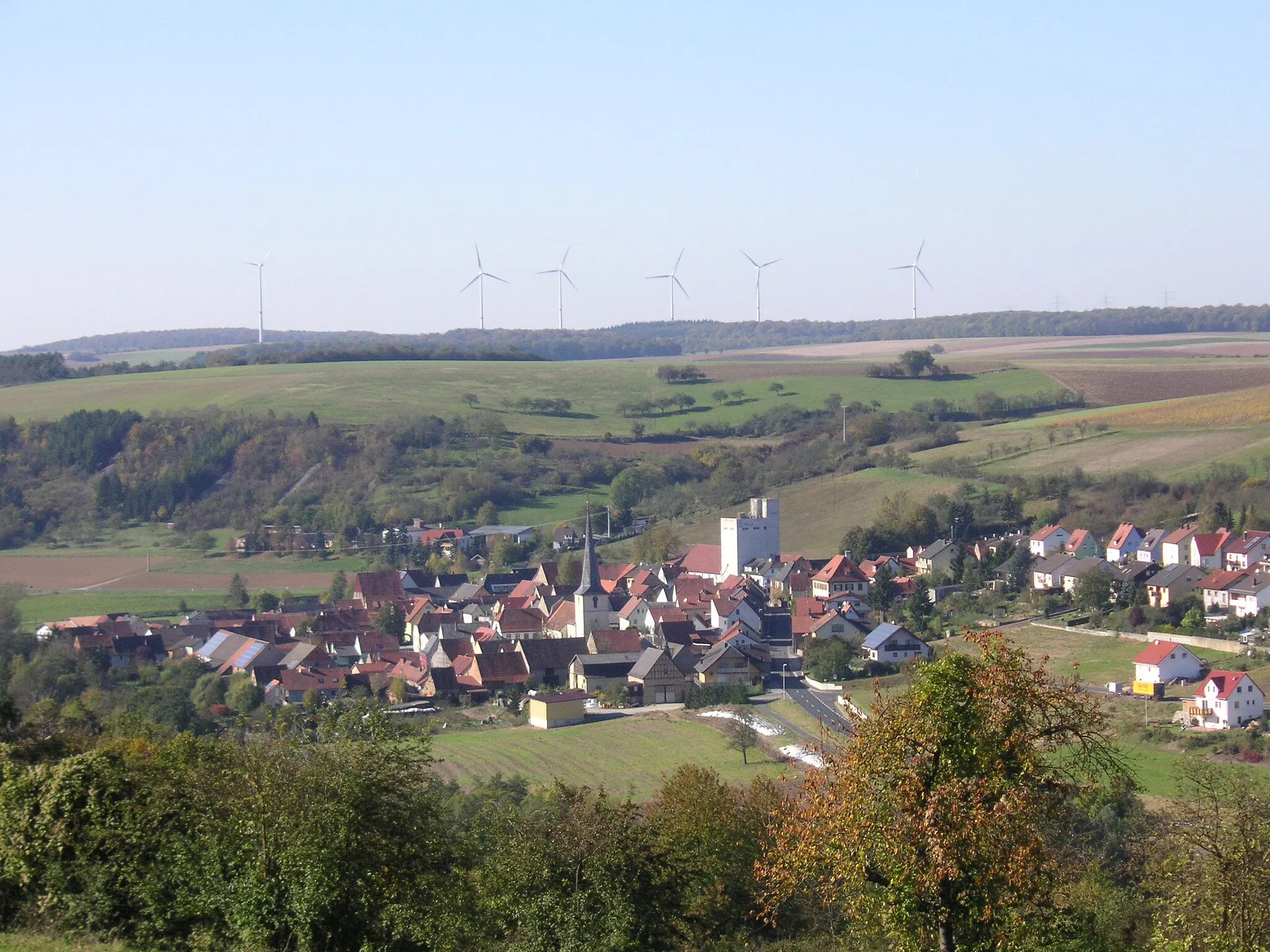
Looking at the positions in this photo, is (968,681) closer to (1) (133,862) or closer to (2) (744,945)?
(2) (744,945)

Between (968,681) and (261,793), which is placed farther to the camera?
(261,793)

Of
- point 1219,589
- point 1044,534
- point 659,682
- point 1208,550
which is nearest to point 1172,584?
point 1219,589

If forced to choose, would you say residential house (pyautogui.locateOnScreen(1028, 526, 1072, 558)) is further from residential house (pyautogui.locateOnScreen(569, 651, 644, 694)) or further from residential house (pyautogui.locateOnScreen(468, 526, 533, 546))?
residential house (pyautogui.locateOnScreen(468, 526, 533, 546))

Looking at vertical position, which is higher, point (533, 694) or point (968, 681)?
point (968, 681)

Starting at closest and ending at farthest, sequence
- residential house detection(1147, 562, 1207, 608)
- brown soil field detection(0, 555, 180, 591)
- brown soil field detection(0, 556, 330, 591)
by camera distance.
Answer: residential house detection(1147, 562, 1207, 608), brown soil field detection(0, 555, 180, 591), brown soil field detection(0, 556, 330, 591)

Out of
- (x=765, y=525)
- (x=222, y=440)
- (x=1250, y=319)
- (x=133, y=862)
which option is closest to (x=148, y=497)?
(x=222, y=440)

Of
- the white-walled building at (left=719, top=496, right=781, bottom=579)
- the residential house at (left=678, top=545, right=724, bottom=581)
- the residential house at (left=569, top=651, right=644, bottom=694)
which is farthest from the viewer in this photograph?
the white-walled building at (left=719, top=496, right=781, bottom=579)

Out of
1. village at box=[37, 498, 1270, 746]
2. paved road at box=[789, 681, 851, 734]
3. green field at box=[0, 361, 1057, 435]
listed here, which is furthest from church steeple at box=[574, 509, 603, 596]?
green field at box=[0, 361, 1057, 435]

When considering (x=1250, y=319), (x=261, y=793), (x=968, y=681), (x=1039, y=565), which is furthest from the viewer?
(x=1250, y=319)

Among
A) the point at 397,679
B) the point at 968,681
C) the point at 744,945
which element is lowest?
the point at 397,679
